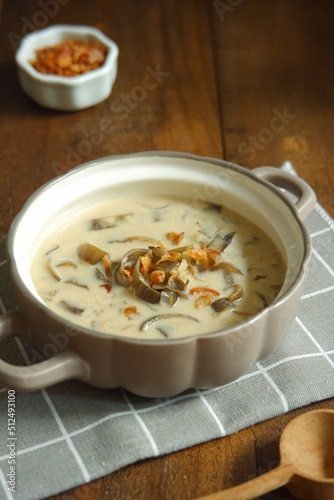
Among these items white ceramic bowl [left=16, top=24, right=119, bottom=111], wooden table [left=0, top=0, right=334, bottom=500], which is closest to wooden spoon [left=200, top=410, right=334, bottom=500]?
wooden table [left=0, top=0, right=334, bottom=500]

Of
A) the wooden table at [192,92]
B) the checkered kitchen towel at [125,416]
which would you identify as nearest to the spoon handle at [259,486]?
the checkered kitchen towel at [125,416]

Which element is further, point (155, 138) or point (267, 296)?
point (155, 138)

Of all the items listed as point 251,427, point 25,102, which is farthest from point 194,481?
point 25,102

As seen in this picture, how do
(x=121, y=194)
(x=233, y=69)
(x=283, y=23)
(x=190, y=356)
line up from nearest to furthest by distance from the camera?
(x=190, y=356) < (x=121, y=194) < (x=233, y=69) < (x=283, y=23)

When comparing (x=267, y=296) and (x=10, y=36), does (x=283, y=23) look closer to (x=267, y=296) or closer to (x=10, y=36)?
(x=10, y=36)

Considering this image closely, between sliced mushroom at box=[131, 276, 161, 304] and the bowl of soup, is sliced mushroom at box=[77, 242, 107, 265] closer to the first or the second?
the bowl of soup

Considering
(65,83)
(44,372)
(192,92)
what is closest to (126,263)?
(44,372)
